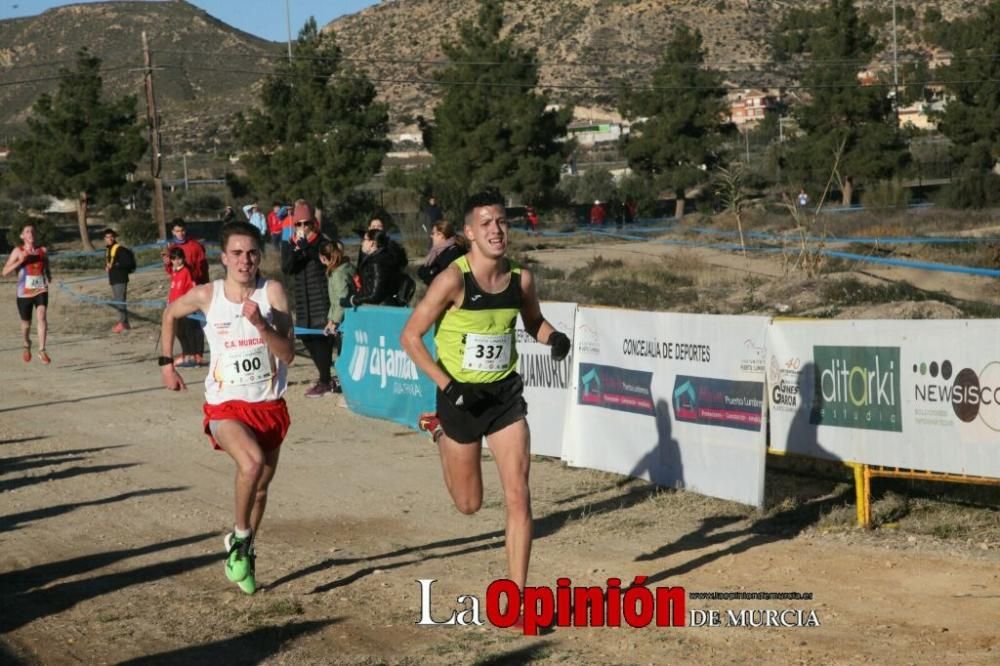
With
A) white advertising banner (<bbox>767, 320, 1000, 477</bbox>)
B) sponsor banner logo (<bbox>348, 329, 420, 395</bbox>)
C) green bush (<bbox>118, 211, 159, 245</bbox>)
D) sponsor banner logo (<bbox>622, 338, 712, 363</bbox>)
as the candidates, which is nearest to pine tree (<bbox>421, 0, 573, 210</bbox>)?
green bush (<bbox>118, 211, 159, 245</bbox>)

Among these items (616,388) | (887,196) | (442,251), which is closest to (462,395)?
(616,388)

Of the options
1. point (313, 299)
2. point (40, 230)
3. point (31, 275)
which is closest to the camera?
point (313, 299)

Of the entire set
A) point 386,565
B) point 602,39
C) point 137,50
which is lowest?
point 386,565

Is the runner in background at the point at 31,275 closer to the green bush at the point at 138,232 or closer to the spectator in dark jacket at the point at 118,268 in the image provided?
the spectator in dark jacket at the point at 118,268

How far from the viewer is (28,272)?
19.0 meters

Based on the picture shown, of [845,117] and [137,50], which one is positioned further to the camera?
[137,50]

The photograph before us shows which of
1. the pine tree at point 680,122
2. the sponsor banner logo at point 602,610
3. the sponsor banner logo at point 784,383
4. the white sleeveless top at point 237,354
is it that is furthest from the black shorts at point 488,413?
the pine tree at point 680,122

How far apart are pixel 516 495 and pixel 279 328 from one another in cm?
160

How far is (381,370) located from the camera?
1402cm

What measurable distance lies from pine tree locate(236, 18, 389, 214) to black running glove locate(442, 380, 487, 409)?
175 feet

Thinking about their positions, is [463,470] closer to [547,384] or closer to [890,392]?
[890,392]

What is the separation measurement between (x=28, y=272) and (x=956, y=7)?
433 feet

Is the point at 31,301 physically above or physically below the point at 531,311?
below

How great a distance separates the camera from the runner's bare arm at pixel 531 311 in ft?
22.9
